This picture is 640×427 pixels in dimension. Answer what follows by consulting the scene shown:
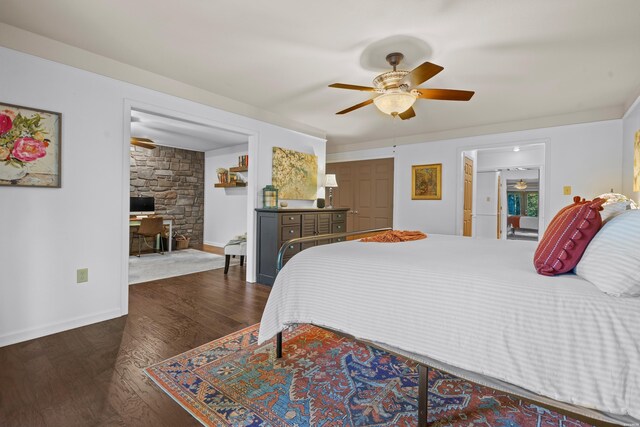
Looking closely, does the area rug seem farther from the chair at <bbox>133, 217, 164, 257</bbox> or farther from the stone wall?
the stone wall

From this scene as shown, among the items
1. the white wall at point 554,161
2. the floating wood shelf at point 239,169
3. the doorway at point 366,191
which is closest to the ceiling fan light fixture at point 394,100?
the white wall at point 554,161

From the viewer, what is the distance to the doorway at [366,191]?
20.1 feet

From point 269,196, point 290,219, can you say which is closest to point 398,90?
point 290,219

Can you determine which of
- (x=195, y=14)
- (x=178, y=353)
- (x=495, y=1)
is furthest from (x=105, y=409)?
(x=495, y=1)

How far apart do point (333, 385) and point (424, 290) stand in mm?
860

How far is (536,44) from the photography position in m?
2.45

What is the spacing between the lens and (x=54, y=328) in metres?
2.54

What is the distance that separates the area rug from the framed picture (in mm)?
3807

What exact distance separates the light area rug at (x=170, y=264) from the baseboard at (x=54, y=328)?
4.29ft

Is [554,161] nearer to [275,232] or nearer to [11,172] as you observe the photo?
[275,232]

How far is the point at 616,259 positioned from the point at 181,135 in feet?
20.2

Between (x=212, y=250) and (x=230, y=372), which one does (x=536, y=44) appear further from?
(x=212, y=250)

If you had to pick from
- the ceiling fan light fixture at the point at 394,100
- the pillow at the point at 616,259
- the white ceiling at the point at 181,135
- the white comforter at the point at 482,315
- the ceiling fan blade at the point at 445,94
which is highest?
the white ceiling at the point at 181,135

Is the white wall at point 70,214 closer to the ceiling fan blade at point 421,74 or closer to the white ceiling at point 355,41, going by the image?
the white ceiling at point 355,41
